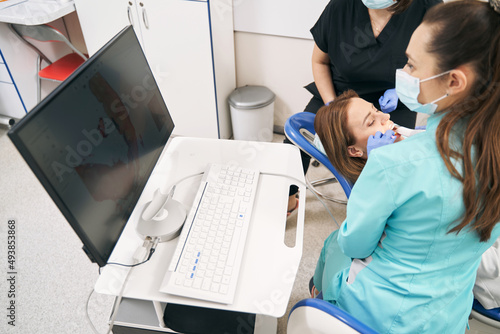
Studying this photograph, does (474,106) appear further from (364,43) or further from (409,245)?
(364,43)

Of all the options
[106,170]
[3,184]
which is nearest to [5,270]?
[3,184]

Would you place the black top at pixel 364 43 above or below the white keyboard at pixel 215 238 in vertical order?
above

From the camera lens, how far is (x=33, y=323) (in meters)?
1.59

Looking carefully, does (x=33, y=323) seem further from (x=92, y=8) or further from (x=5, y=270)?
(x=92, y=8)

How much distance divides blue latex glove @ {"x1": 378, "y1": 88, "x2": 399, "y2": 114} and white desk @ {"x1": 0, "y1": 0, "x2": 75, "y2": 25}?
1977 mm

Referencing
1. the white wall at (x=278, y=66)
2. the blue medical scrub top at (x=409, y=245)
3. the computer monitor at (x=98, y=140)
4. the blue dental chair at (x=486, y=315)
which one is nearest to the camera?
the computer monitor at (x=98, y=140)

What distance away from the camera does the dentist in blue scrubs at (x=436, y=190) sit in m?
0.71

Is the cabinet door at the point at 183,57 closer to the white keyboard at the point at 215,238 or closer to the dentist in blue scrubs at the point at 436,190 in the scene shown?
the white keyboard at the point at 215,238

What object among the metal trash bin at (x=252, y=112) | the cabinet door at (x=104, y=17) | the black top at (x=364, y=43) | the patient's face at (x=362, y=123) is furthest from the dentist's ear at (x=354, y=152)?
the cabinet door at (x=104, y=17)

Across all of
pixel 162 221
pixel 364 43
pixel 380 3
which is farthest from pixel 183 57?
pixel 162 221

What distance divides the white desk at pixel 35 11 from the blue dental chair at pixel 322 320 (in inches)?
87.9

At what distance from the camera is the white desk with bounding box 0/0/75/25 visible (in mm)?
2117

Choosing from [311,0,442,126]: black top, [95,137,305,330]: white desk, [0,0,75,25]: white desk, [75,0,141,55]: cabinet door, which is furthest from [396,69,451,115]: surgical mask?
[0,0,75,25]: white desk

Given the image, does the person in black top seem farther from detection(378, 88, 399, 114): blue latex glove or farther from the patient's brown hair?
the patient's brown hair
